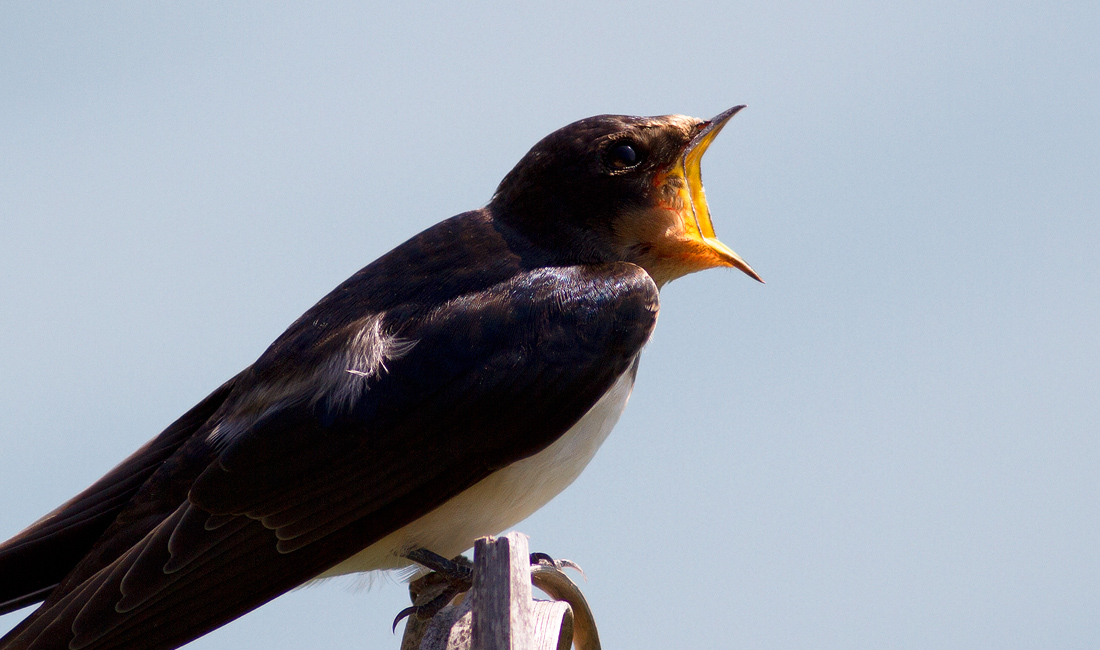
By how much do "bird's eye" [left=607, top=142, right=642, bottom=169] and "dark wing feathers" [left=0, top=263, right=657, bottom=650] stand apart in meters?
0.81

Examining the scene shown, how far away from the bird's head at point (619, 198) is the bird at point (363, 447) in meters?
0.11

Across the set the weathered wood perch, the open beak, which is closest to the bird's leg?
the weathered wood perch

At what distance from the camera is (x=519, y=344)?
4.90 metres

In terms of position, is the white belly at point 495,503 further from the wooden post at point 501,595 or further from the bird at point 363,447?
the wooden post at point 501,595

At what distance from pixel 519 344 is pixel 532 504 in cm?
59

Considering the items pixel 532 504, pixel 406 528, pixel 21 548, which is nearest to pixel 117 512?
pixel 21 548

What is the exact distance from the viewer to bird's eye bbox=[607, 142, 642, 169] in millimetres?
5664

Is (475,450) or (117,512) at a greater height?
(117,512)

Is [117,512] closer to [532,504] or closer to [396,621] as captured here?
[396,621]

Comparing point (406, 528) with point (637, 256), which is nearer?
point (406, 528)

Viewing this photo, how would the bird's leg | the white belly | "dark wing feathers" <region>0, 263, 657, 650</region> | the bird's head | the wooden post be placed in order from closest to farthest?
the wooden post < "dark wing feathers" <region>0, 263, 657, 650</region> < the bird's leg < the white belly < the bird's head

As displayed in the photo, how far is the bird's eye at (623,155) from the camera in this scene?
566cm

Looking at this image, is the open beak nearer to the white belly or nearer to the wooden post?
the white belly

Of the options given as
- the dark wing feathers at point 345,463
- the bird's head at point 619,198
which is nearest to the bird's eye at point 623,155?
the bird's head at point 619,198
